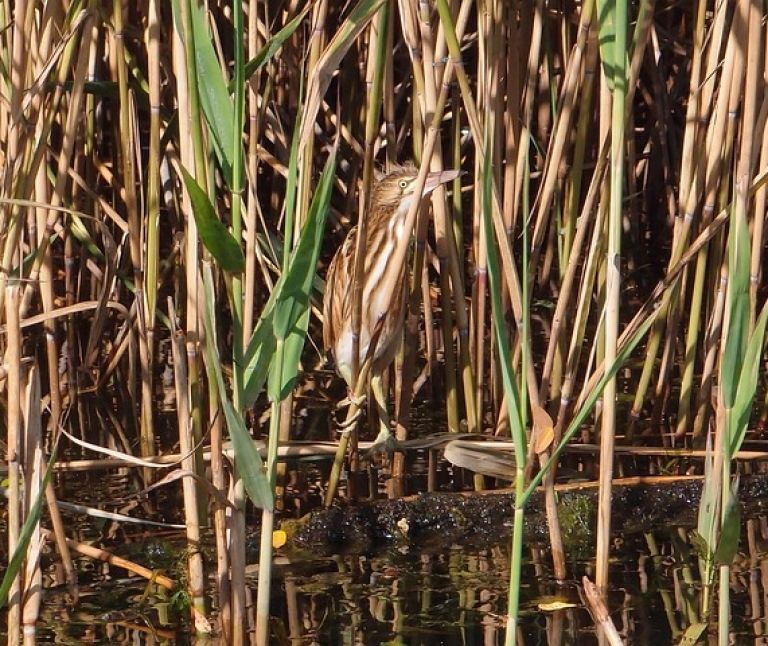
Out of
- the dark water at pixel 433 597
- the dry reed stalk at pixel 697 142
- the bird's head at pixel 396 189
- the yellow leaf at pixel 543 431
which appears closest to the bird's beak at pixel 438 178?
the bird's head at pixel 396 189

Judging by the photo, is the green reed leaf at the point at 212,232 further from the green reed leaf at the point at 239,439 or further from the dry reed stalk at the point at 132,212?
the dry reed stalk at the point at 132,212

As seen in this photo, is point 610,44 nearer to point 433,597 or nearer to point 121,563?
point 433,597

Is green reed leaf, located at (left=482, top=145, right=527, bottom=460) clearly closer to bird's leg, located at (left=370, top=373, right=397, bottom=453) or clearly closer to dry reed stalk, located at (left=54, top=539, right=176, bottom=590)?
dry reed stalk, located at (left=54, top=539, right=176, bottom=590)

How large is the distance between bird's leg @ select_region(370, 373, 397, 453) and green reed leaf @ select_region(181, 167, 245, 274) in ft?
4.22

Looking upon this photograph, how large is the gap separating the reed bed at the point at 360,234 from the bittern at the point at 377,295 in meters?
0.10

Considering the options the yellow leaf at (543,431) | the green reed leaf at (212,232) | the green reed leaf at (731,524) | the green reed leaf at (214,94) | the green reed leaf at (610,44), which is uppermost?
the green reed leaf at (610,44)

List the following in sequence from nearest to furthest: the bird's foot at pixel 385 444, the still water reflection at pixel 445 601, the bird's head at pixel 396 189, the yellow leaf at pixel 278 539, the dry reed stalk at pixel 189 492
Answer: the dry reed stalk at pixel 189 492, the still water reflection at pixel 445 601, the yellow leaf at pixel 278 539, the bird's foot at pixel 385 444, the bird's head at pixel 396 189

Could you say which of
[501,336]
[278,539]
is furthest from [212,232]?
[278,539]

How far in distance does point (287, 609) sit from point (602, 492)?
62cm

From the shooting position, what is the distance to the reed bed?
1.74 m

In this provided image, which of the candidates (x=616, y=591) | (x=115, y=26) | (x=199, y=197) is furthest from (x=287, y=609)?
(x=115, y=26)

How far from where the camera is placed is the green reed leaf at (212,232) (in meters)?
1.62

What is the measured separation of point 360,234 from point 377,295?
907 millimetres

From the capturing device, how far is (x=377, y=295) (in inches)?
120
